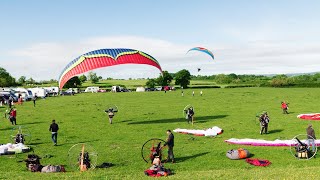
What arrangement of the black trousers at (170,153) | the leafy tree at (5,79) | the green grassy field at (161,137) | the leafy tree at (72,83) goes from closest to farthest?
the green grassy field at (161,137), the black trousers at (170,153), the leafy tree at (72,83), the leafy tree at (5,79)

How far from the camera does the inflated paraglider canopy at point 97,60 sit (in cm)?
3094

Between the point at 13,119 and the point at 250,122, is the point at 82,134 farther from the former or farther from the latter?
the point at 250,122

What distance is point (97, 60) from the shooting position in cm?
3111

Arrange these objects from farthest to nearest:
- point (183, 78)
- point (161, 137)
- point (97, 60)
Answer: point (183, 78)
point (97, 60)
point (161, 137)

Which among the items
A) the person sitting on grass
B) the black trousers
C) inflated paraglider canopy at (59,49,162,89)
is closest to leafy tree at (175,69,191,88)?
inflated paraglider canopy at (59,49,162,89)

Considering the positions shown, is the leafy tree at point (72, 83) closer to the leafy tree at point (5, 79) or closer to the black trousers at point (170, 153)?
the leafy tree at point (5, 79)

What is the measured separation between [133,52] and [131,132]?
7602 millimetres

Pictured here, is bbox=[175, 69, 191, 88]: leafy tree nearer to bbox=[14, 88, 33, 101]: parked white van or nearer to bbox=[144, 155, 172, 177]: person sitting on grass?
bbox=[14, 88, 33, 101]: parked white van

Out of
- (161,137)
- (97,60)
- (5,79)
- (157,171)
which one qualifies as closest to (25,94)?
(97,60)

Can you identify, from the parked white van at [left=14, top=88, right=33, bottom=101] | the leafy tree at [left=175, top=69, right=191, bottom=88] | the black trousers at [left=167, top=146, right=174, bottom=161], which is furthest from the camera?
the leafy tree at [left=175, top=69, right=191, bottom=88]

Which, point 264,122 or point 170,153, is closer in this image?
point 170,153

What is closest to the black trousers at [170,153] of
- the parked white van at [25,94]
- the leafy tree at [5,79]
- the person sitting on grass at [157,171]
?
the person sitting on grass at [157,171]

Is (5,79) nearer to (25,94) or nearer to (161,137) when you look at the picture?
(25,94)

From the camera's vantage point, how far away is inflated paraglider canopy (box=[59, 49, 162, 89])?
3094cm
